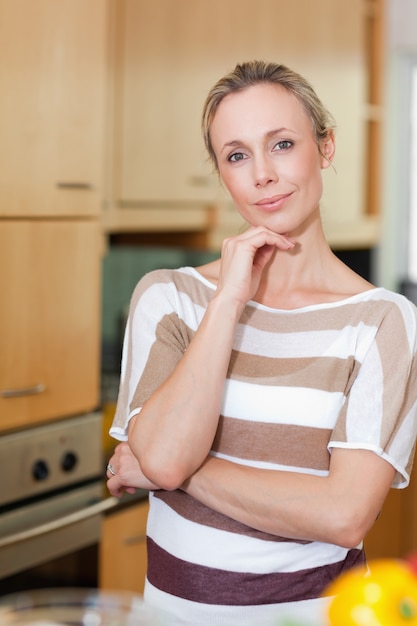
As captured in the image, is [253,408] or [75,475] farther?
[75,475]

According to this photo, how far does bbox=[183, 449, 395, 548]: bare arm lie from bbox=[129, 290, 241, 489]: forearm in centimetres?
5

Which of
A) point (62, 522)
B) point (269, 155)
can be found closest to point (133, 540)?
point (62, 522)

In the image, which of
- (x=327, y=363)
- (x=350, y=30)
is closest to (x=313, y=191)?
(x=327, y=363)

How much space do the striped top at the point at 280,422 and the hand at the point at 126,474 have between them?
0.12 ft

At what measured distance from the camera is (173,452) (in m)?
1.31

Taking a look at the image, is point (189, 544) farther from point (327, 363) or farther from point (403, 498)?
point (403, 498)

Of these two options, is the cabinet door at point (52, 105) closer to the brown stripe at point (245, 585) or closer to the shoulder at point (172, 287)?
the shoulder at point (172, 287)

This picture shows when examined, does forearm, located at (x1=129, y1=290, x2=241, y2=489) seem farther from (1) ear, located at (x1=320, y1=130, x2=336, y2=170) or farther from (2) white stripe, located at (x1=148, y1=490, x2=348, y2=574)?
(1) ear, located at (x1=320, y1=130, x2=336, y2=170)

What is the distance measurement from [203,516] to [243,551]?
74mm

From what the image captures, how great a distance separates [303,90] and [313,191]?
149 mm

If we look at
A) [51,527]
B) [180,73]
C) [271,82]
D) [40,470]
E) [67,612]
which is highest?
[180,73]

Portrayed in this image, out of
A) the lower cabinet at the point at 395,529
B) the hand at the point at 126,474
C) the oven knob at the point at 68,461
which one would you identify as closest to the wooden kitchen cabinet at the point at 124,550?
the oven knob at the point at 68,461

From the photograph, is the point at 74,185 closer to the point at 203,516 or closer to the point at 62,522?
the point at 62,522

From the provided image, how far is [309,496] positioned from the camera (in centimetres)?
129
